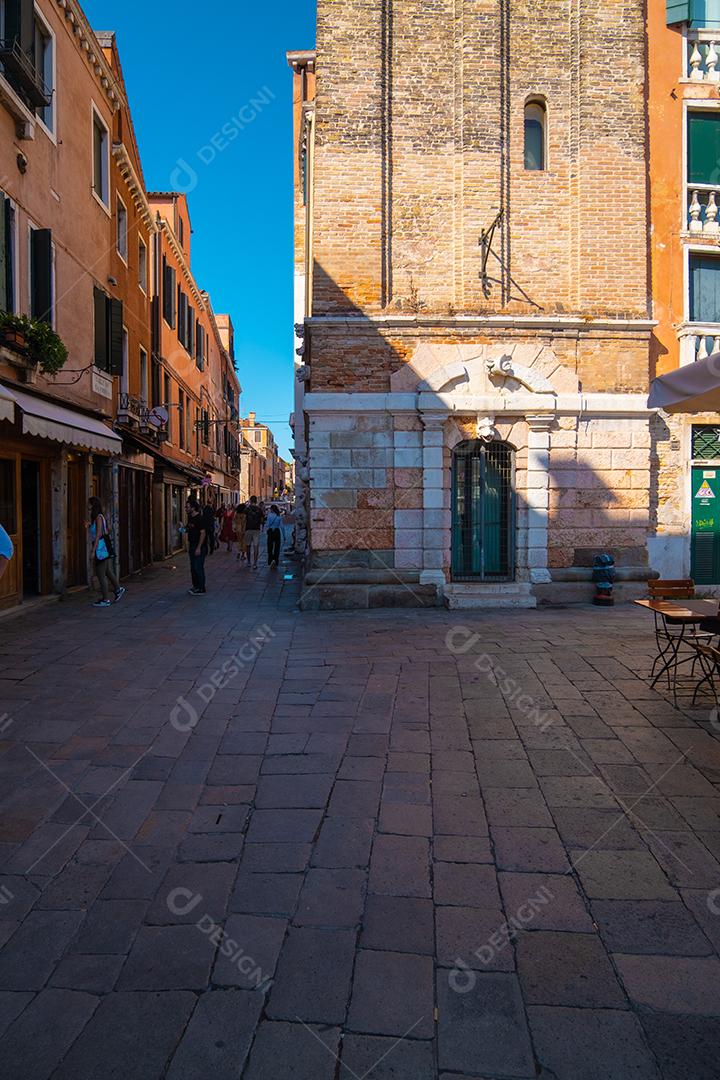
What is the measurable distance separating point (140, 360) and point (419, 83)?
10.1 metres

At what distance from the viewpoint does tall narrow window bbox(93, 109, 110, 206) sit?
14000 mm

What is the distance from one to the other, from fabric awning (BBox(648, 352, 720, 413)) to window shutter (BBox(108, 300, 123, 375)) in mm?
11482

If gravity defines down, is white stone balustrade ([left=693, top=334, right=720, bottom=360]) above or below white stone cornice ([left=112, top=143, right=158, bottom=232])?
below

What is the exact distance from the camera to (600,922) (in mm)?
2840

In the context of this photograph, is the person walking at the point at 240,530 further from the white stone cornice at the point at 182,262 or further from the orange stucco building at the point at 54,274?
the white stone cornice at the point at 182,262

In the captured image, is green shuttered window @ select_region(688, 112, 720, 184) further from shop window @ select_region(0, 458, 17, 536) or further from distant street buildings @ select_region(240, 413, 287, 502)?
distant street buildings @ select_region(240, 413, 287, 502)

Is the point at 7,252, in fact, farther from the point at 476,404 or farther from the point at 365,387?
the point at 476,404

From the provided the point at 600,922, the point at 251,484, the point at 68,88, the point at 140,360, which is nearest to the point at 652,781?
the point at 600,922

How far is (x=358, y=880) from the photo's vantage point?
3137 millimetres

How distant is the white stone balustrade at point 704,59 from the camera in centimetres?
1198

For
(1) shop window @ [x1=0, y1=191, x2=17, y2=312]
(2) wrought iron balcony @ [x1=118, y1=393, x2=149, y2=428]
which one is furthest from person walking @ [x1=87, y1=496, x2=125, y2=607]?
(2) wrought iron balcony @ [x1=118, y1=393, x2=149, y2=428]

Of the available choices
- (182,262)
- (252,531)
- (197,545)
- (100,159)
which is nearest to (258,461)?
(182,262)

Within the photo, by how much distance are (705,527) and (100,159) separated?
45.2 ft

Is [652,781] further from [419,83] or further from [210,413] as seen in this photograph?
[210,413]
